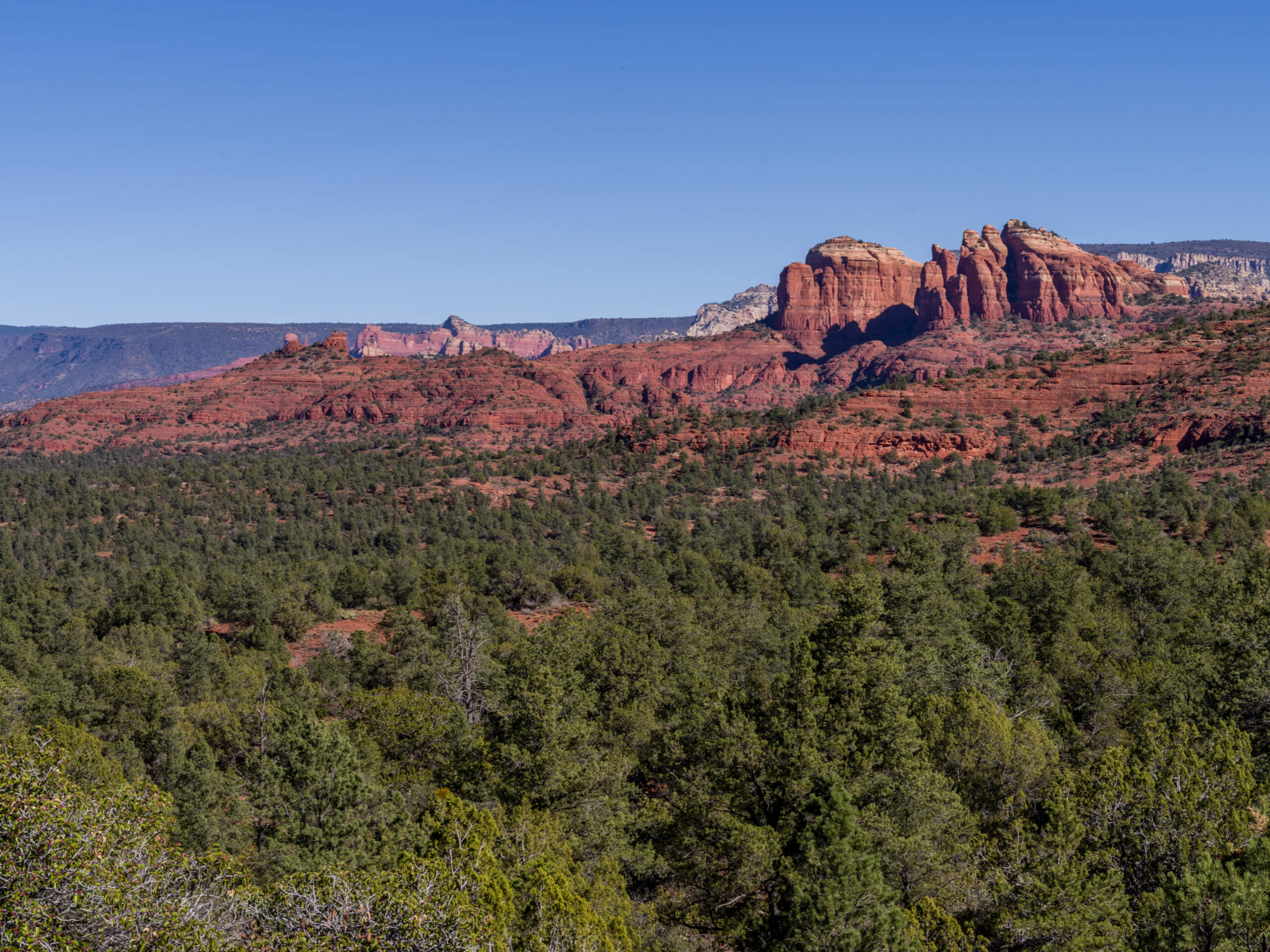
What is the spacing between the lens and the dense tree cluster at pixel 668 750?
14742mm

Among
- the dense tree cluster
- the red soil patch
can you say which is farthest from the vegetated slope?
the red soil patch

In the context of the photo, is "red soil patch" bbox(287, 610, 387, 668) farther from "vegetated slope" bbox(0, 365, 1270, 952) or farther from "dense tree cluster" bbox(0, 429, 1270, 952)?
"dense tree cluster" bbox(0, 429, 1270, 952)

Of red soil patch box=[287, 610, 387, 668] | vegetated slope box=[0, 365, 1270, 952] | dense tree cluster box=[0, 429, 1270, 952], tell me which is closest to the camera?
dense tree cluster box=[0, 429, 1270, 952]

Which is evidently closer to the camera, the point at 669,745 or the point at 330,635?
the point at 669,745

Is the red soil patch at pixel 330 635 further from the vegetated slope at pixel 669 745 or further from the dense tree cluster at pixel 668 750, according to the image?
the dense tree cluster at pixel 668 750

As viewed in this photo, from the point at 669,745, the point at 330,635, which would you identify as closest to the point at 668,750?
the point at 669,745

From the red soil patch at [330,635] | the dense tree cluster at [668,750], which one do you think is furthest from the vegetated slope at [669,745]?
the red soil patch at [330,635]

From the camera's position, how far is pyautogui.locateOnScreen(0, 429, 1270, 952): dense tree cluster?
1474 cm

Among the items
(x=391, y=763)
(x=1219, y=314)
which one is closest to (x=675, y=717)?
(x=391, y=763)

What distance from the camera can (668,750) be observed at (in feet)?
86.3

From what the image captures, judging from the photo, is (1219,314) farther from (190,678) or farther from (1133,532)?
(190,678)

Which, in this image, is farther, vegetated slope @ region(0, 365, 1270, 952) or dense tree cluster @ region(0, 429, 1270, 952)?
vegetated slope @ region(0, 365, 1270, 952)

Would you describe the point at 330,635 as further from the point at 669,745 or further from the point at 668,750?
the point at 669,745

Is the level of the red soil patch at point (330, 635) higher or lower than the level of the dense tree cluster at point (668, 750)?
lower
